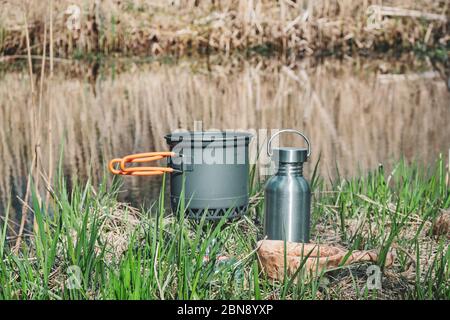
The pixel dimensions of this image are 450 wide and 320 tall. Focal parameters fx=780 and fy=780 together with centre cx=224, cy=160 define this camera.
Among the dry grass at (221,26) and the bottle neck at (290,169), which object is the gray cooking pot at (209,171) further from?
the dry grass at (221,26)

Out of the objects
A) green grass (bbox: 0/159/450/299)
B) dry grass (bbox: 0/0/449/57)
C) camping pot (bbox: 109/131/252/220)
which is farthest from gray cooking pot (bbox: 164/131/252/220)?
dry grass (bbox: 0/0/449/57)

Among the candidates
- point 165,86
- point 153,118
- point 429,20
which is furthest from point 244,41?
point 153,118

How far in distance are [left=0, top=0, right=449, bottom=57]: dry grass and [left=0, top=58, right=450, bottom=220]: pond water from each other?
38 cm

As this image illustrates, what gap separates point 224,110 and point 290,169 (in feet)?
19.5

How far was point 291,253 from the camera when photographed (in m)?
2.82

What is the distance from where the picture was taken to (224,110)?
8.92 meters

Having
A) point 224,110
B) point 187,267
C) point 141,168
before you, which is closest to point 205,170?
point 141,168

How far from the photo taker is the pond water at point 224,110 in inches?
247

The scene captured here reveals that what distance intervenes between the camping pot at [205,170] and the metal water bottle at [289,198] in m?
0.19

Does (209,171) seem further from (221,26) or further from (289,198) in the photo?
(221,26)

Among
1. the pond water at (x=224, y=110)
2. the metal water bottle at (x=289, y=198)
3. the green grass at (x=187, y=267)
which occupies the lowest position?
the pond water at (x=224, y=110)

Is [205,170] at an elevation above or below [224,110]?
above

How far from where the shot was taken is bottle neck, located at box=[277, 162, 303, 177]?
9.91ft

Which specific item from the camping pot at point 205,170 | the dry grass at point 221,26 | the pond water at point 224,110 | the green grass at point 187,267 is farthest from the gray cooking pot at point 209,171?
the dry grass at point 221,26
